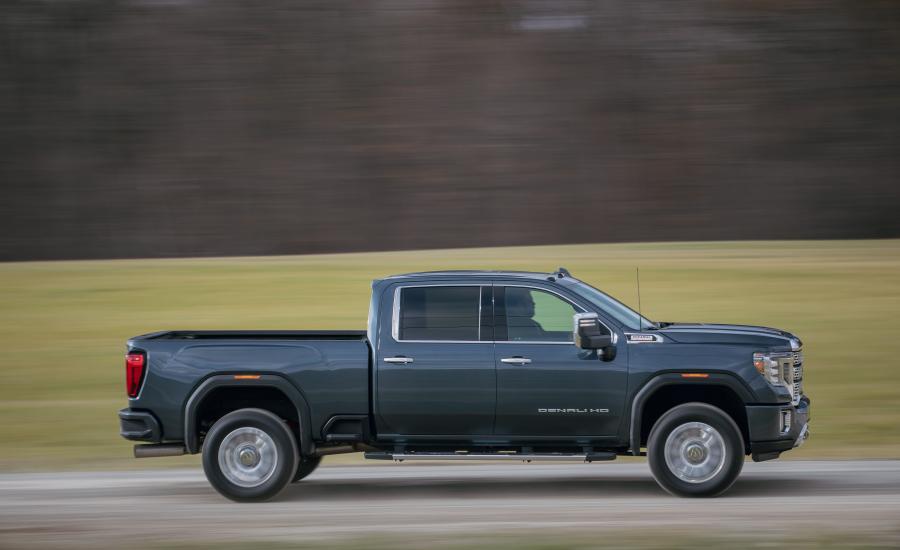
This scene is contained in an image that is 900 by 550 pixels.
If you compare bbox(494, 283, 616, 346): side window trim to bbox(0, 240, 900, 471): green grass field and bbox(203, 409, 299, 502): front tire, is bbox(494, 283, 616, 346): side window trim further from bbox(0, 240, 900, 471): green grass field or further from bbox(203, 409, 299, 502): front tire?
bbox(0, 240, 900, 471): green grass field

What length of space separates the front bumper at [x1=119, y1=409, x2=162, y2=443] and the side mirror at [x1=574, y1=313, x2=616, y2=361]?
10.2ft

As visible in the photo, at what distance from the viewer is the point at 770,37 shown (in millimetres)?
53625

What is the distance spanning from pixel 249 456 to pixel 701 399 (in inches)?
132

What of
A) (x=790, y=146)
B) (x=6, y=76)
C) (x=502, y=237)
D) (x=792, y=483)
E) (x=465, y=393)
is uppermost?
(x=6, y=76)

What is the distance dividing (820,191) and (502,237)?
14812 millimetres

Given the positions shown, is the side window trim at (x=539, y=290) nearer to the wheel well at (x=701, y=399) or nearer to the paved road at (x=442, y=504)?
the wheel well at (x=701, y=399)

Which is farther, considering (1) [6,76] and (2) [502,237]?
(1) [6,76]

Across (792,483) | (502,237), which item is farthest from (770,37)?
(792,483)

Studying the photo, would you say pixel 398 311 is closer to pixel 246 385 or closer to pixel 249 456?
pixel 246 385

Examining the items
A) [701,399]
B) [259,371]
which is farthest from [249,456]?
[701,399]

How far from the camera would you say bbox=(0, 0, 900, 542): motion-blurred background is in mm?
49438

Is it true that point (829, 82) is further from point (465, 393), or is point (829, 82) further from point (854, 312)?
point (465, 393)

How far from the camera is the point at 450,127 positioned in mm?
49875

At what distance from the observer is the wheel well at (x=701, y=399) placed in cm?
874
